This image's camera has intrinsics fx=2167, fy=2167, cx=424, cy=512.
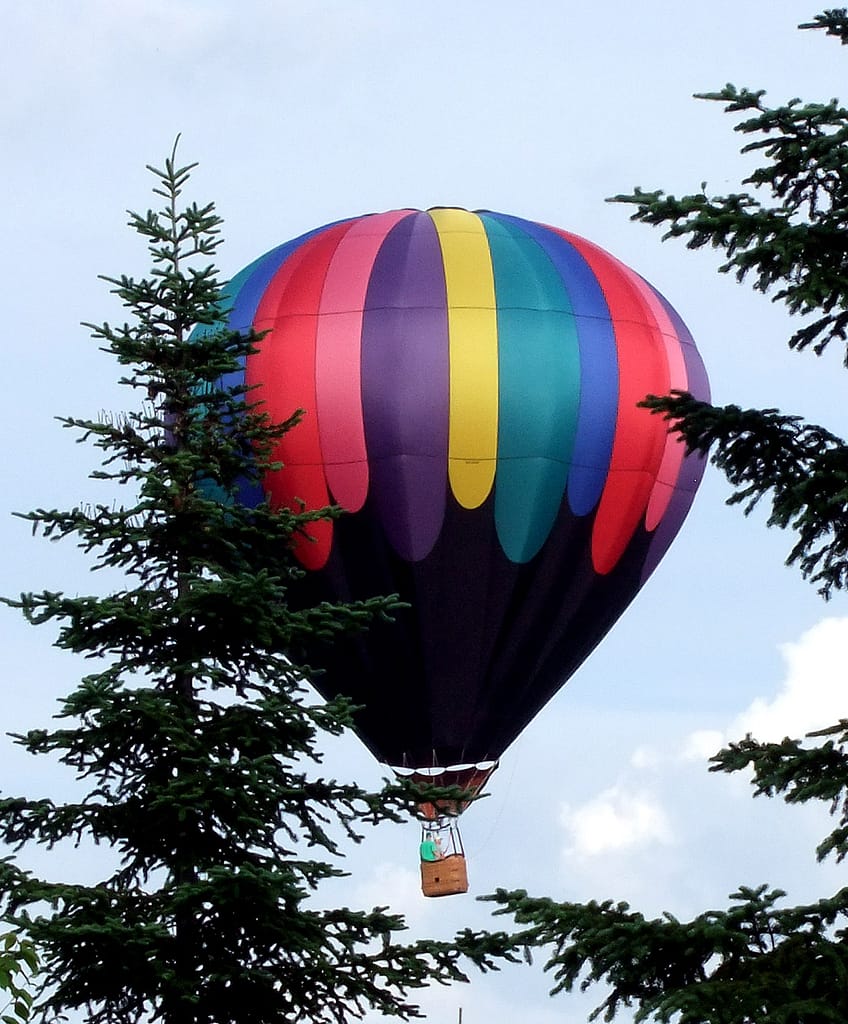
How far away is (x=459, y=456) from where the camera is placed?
24781 mm

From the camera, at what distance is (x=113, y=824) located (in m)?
15.6

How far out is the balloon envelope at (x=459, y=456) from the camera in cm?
2466

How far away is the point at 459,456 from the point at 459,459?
0.11 ft

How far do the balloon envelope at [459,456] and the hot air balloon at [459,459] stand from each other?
0.08 ft

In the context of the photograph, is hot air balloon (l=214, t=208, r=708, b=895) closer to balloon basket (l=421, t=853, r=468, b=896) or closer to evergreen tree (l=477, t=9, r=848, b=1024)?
balloon basket (l=421, t=853, r=468, b=896)

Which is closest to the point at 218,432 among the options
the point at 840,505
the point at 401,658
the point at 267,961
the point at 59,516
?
the point at 59,516

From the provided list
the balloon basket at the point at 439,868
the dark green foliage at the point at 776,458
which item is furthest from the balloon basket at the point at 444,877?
the dark green foliage at the point at 776,458

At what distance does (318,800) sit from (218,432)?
2923 millimetres

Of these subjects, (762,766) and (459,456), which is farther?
(459,456)

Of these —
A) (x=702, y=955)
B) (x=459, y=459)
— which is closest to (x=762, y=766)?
(x=702, y=955)

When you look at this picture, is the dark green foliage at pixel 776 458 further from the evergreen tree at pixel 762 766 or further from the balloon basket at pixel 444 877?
the balloon basket at pixel 444 877

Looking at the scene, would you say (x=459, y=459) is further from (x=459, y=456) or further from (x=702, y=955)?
(x=702, y=955)

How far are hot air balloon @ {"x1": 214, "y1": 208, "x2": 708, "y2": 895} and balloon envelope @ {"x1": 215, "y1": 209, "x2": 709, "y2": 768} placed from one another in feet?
0.08

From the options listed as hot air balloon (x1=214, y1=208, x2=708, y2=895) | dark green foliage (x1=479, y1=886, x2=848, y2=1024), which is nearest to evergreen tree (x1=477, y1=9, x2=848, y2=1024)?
dark green foliage (x1=479, y1=886, x2=848, y2=1024)
